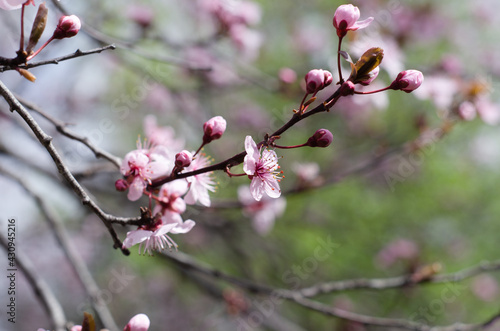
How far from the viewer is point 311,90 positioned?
1179 millimetres

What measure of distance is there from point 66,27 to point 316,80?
740 millimetres

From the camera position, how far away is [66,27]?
1.24m

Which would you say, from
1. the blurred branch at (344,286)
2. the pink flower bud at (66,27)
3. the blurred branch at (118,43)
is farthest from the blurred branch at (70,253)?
the pink flower bud at (66,27)

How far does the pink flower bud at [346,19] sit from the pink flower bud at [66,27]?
0.76 m

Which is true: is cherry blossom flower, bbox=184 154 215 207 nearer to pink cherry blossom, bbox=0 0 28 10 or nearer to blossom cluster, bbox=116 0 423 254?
blossom cluster, bbox=116 0 423 254

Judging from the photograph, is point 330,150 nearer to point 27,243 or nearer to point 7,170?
point 7,170

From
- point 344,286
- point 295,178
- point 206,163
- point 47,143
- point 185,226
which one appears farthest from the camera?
point 295,178

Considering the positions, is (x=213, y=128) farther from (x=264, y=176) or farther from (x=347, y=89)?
(x=347, y=89)

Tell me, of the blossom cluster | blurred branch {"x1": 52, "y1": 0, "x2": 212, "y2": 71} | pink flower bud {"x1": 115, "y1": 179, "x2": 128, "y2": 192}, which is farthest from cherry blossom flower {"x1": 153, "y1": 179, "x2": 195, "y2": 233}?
blurred branch {"x1": 52, "y1": 0, "x2": 212, "y2": 71}

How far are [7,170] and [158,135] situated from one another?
2.82 feet

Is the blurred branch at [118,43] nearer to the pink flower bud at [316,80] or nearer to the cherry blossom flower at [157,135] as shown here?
the cherry blossom flower at [157,135]

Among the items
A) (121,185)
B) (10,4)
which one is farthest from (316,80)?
(10,4)

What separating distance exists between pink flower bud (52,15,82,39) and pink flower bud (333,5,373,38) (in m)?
0.76

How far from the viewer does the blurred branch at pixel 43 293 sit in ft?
5.21
